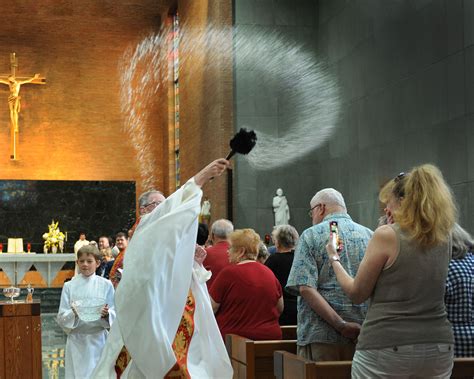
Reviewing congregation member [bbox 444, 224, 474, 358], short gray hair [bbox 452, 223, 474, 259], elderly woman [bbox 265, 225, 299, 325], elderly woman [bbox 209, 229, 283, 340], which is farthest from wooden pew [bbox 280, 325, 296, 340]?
short gray hair [bbox 452, 223, 474, 259]

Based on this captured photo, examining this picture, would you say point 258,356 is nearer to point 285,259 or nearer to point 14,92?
point 285,259

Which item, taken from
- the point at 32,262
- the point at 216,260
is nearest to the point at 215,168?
the point at 216,260

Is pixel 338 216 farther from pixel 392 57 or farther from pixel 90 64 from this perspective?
pixel 90 64

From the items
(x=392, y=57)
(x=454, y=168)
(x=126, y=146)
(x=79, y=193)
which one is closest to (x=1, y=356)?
(x=454, y=168)

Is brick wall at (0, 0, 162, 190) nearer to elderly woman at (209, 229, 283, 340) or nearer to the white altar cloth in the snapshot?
the white altar cloth

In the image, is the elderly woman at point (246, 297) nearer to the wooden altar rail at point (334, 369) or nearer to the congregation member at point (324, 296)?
the congregation member at point (324, 296)

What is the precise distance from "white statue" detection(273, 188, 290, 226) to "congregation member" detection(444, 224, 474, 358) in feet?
54.1

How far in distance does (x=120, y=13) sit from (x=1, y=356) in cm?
2296

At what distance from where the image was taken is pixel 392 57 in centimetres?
1697

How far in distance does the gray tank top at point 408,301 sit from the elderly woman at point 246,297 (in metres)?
2.40

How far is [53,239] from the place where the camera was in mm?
24438

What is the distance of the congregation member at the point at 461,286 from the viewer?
4.20 m

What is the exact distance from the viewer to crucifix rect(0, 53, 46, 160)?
2756cm

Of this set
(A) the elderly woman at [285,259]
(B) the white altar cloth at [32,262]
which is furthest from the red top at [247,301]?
(B) the white altar cloth at [32,262]
